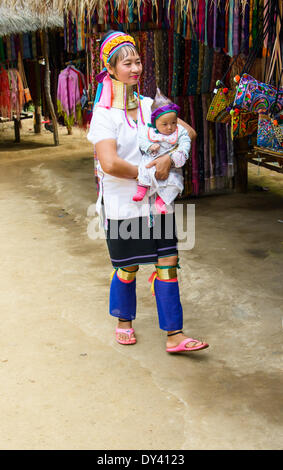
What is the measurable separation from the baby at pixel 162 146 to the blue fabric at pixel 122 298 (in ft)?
1.85

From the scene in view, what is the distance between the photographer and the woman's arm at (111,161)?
3031mm

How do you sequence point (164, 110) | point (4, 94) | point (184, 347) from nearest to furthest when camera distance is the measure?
1. point (164, 110)
2. point (184, 347)
3. point (4, 94)

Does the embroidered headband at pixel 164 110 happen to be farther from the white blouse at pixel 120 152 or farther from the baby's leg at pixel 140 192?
the baby's leg at pixel 140 192

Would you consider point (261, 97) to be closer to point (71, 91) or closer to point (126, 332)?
point (126, 332)

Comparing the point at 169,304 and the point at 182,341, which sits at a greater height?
the point at 169,304

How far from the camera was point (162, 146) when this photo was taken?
309cm

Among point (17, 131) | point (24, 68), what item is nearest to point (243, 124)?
point (24, 68)

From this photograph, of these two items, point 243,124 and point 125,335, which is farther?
point 243,124

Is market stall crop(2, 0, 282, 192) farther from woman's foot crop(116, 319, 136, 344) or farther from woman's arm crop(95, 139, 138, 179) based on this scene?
woman's foot crop(116, 319, 136, 344)

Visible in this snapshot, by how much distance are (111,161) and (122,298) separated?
0.86 m

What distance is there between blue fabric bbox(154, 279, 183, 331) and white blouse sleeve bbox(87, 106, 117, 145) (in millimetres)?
847

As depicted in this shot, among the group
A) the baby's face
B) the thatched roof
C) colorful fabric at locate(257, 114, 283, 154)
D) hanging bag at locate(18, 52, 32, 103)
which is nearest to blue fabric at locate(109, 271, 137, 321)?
the baby's face

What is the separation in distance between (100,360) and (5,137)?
30.6ft

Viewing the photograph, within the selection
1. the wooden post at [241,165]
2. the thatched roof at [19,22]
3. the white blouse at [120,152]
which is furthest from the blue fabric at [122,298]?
the thatched roof at [19,22]
